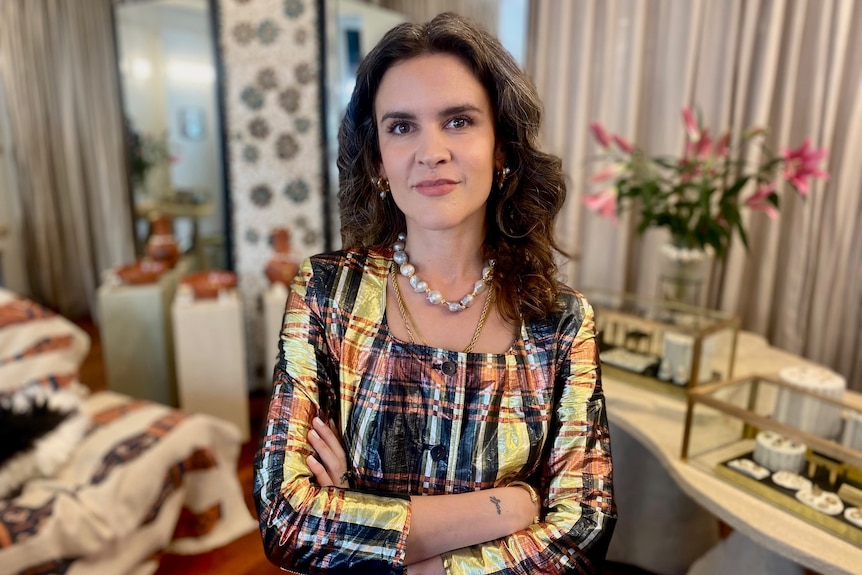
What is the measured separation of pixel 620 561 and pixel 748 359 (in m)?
0.77

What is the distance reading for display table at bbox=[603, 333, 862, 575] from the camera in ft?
3.67

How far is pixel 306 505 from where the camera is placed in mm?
894

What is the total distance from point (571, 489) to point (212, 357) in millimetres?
2234

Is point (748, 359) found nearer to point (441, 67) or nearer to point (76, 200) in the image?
point (441, 67)

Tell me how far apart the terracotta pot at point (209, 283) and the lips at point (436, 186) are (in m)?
2.23

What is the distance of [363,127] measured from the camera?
1.04 metres

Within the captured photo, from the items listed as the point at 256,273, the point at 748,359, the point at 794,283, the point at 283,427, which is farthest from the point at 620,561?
the point at 256,273

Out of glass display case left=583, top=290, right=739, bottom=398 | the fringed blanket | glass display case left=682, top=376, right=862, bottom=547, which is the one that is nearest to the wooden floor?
the fringed blanket

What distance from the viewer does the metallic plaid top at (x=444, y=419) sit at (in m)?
0.92

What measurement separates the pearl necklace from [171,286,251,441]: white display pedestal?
6.41ft

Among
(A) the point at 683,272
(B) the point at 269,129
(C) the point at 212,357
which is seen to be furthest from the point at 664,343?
(B) the point at 269,129

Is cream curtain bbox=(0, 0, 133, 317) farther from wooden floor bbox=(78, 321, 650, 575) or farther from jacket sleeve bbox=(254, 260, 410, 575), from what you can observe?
jacket sleeve bbox=(254, 260, 410, 575)

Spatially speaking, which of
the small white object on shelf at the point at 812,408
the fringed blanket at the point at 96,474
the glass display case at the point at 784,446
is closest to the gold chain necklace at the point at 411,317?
the glass display case at the point at 784,446

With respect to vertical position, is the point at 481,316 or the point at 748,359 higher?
the point at 481,316
